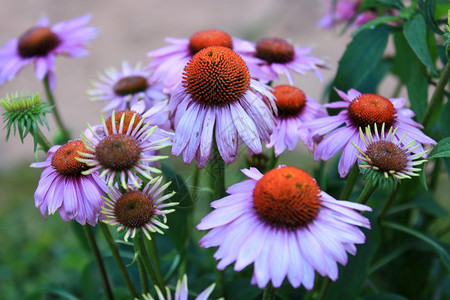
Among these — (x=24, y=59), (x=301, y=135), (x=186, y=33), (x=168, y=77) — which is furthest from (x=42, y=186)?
(x=186, y=33)

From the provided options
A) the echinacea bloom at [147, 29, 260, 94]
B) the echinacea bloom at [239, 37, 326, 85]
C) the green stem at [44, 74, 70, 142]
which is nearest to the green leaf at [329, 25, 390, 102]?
the echinacea bloom at [239, 37, 326, 85]

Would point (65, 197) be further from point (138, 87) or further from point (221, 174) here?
point (138, 87)

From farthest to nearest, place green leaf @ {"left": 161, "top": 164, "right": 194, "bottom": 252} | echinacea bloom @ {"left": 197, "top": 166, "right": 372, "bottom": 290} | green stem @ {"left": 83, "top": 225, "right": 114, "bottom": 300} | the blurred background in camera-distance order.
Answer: the blurred background < green leaf @ {"left": 161, "top": 164, "right": 194, "bottom": 252} < green stem @ {"left": 83, "top": 225, "right": 114, "bottom": 300} < echinacea bloom @ {"left": 197, "top": 166, "right": 372, "bottom": 290}

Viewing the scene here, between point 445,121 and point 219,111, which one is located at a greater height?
point 219,111

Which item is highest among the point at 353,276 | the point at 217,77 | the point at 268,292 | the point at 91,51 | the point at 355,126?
the point at 217,77

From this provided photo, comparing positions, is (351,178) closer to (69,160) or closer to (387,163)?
(387,163)

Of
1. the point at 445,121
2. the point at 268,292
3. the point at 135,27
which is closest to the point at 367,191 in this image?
the point at 268,292

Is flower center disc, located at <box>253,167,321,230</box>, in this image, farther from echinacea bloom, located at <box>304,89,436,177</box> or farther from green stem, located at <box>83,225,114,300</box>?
green stem, located at <box>83,225,114,300</box>
